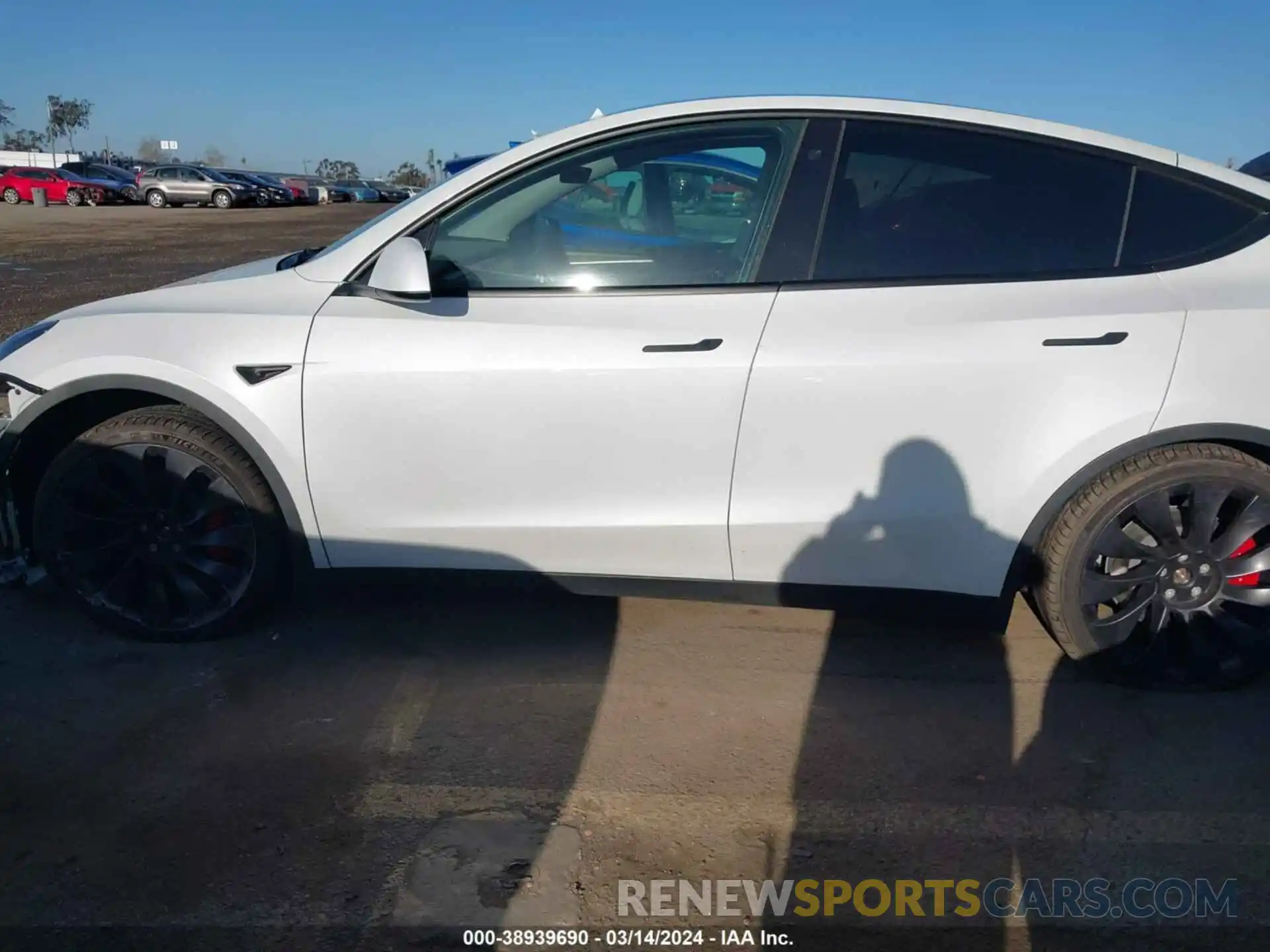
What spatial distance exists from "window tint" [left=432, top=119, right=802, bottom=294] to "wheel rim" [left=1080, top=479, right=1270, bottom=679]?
147 cm

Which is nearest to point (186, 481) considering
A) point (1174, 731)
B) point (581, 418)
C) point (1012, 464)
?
point (581, 418)

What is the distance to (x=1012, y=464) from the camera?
2.81 meters

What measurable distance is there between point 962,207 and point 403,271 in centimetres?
169

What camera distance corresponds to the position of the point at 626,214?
3.10 meters

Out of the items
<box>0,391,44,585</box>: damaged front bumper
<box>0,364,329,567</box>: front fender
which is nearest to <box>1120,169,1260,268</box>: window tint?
<box>0,364,329,567</box>: front fender

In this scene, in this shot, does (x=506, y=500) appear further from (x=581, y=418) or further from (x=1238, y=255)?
(x=1238, y=255)

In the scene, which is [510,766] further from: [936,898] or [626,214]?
[626,214]

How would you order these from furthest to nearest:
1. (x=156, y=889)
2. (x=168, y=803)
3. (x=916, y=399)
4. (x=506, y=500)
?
(x=506, y=500) < (x=916, y=399) < (x=168, y=803) < (x=156, y=889)

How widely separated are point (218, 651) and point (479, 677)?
0.94 metres

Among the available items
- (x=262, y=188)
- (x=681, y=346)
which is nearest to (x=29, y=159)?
(x=262, y=188)

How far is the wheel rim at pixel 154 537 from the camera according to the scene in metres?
3.18

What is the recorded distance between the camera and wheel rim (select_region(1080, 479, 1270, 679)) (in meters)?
2.89

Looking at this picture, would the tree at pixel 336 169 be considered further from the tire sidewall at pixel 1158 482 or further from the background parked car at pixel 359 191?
the tire sidewall at pixel 1158 482

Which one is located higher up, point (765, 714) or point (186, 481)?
point (186, 481)
